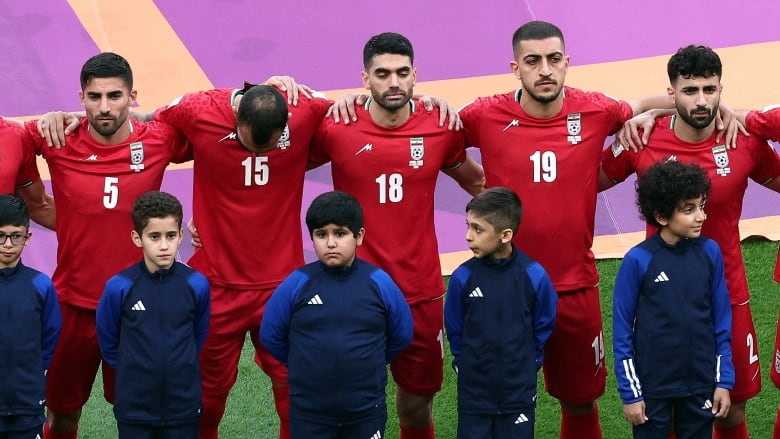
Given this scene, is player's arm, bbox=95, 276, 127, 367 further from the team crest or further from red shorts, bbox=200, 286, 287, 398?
the team crest

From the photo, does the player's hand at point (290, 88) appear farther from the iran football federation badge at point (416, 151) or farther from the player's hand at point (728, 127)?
the player's hand at point (728, 127)

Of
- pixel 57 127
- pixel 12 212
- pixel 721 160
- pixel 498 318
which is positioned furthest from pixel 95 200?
pixel 721 160

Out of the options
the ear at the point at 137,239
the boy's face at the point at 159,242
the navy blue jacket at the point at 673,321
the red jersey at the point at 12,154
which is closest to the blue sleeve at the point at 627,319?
the navy blue jacket at the point at 673,321

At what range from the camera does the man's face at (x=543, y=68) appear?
654 centimetres

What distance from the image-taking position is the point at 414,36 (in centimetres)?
1215

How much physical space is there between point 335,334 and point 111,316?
40.9 inches

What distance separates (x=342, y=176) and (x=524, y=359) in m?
1.37

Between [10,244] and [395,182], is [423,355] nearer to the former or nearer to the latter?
[395,182]

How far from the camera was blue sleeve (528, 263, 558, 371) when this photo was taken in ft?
20.0

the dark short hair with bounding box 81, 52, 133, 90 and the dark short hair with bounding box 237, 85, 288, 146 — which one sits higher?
the dark short hair with bounding box 81, 52, 133, 90

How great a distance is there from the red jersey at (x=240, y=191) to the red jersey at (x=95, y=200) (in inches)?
9.2

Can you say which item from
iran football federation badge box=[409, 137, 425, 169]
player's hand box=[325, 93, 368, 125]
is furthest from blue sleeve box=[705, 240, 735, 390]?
player's hand box=[325, 93, 368, 125]

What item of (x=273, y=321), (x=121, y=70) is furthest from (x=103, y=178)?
(x=273, y=321)

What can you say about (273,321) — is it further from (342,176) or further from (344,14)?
(344,14)
